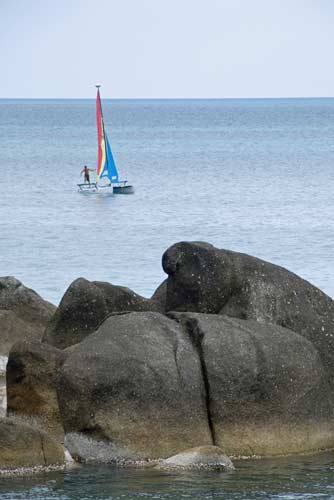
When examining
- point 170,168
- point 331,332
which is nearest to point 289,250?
point 331,332

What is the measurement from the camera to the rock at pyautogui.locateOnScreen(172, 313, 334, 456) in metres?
19.9

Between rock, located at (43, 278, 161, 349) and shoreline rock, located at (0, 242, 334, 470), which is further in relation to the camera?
rock, located at (43, 278, 161, 349)

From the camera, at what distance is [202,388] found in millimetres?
19906

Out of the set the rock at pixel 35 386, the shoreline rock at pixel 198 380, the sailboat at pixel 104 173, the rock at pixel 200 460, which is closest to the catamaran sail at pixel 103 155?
the sailboat at pixel 104 173

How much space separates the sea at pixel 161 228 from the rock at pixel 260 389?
0.39m

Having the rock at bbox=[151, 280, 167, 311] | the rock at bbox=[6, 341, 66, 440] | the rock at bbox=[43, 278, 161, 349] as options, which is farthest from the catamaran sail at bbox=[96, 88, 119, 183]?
the rock at bbox=[6, 341, 66, 440]

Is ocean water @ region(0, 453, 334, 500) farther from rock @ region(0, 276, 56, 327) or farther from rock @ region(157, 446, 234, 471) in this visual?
rock @ region(0, 276, 56, 327)

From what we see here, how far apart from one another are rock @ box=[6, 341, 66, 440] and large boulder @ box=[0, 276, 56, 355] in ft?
16.1

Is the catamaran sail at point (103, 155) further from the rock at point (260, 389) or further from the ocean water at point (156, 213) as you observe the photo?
the rock at point (260, 389)

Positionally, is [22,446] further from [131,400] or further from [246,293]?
[246,293]

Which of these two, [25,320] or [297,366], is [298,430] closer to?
[297,366]

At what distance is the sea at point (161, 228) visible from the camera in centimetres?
1842

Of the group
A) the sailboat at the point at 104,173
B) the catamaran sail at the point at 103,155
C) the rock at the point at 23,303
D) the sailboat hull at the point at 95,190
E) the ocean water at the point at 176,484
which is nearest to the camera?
the ocean water at the point at 176,484

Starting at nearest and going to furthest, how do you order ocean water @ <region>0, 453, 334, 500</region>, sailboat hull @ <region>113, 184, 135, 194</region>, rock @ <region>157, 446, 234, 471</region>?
ocean water @ <region>0, 453, 334, 500</region>, rock @ <region>157, 446, 234, 471</region>, sailboat hull @ <region>113, 184, 135, 194</region>
